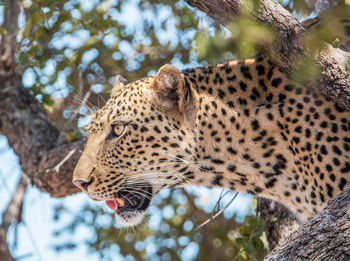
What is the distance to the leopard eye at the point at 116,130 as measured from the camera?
5.29 m

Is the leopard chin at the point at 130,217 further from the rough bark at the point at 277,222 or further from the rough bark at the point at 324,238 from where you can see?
the rough bark at the point at 324,238

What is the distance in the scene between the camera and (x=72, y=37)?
23.0ft

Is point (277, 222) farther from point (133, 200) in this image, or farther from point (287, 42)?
point (287, 42)

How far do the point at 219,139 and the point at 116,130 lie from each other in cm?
92

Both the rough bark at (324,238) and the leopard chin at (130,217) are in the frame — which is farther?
the leopard chin at (130,217)

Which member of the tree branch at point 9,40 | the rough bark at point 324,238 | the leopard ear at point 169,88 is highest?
the rough bark at point 324,238

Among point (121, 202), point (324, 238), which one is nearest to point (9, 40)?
point (121, 202)

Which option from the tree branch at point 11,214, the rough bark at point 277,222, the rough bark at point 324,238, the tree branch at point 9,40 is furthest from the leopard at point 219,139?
the tree branch at point 9,40

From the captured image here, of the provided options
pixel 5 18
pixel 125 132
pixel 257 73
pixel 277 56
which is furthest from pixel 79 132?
pixel 277 56

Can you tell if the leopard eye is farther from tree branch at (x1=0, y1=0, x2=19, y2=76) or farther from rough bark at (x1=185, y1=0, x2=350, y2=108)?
tree branch at (x1=0, y1=0, x2=19, y2=76)

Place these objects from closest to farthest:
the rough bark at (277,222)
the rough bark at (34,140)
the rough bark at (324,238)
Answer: the rough bark at (324,238), the rough bark at (277,222), the rough bark at (34,140)

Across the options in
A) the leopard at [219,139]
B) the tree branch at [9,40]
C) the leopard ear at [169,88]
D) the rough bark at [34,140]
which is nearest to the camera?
the leopard at [219,139]

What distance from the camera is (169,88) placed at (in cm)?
514

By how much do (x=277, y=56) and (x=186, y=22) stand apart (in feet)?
7.82
